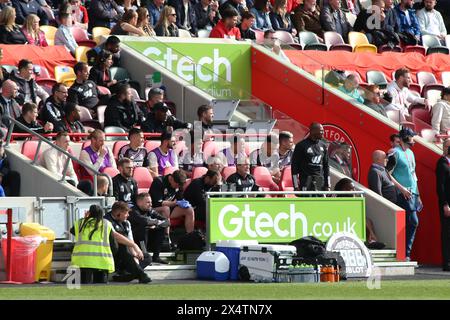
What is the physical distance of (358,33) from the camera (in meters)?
30.1

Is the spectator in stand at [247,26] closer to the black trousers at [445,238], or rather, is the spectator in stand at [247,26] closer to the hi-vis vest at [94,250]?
the black trousers at [445,238]

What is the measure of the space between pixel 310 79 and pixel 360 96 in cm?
118

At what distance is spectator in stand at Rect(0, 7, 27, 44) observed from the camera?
24.9 meters

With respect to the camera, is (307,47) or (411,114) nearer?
(411,114)

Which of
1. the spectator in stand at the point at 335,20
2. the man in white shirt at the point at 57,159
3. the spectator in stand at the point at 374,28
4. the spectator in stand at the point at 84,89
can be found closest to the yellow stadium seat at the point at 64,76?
the spectator in stand at the point at 84,89

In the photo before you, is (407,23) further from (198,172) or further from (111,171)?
(111,171)

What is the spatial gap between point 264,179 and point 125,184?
9.02 ft

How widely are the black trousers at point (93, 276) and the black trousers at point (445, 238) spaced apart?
241 inches

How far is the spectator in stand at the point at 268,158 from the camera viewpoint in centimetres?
2317

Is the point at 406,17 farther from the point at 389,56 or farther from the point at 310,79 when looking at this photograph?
the point at 310,79

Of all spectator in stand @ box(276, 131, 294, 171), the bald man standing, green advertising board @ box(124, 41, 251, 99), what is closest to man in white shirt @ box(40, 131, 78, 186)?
spectator in stand @ box(276, 131, 294, 171)

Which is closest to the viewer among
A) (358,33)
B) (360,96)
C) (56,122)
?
(56,122)

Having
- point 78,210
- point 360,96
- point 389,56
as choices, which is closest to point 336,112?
point 360,96

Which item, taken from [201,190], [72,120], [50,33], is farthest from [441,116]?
[50,33]
